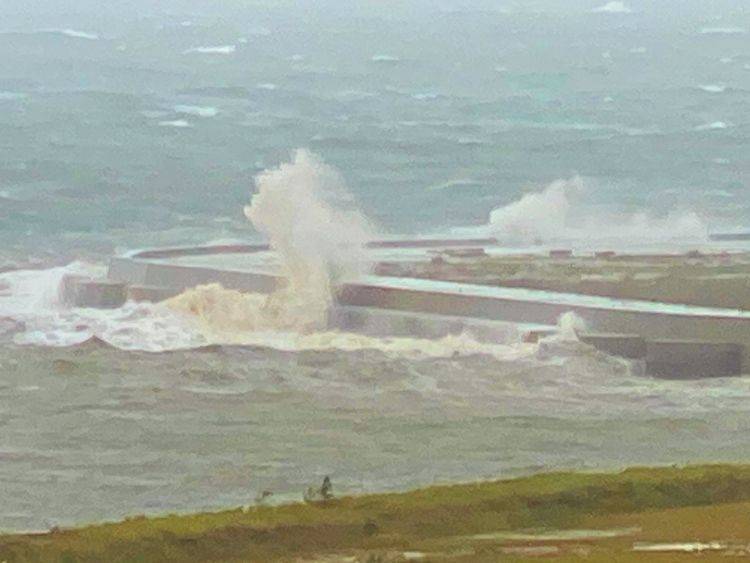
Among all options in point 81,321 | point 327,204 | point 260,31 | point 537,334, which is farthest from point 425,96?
point 537,334

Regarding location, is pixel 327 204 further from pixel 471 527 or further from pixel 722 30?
pixel 722 30

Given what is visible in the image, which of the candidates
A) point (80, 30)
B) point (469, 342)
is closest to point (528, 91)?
point (80, 30)

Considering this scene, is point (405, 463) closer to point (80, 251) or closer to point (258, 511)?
point (258, 511)

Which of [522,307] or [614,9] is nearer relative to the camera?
[522,307]

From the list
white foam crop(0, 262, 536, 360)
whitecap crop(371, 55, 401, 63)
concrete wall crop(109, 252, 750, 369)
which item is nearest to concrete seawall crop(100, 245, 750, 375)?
concrete wall crop(109, 252, 750, 369)

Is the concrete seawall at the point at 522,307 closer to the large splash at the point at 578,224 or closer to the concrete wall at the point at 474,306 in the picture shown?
the concrete wall at the point at 474,306

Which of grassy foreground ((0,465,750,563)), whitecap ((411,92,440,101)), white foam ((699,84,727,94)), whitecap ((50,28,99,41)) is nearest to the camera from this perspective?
grassy foreground ((0,465,750,563))

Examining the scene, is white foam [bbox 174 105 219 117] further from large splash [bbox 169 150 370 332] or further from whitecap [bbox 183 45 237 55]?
large splash [bbox 169 150 370 332]
